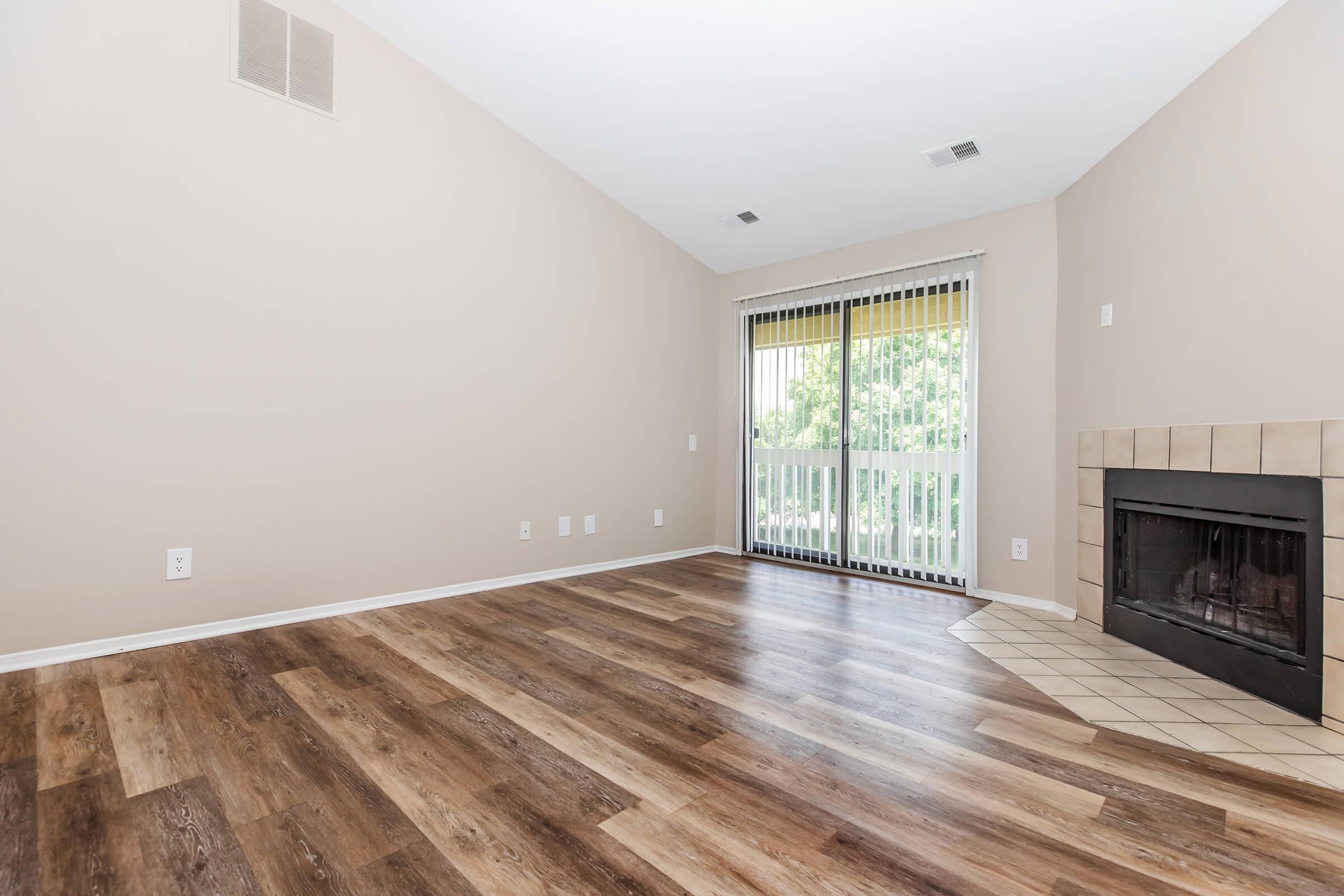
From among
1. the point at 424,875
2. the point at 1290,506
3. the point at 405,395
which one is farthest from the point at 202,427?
the point at 1290,506

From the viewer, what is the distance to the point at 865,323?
13.9ft

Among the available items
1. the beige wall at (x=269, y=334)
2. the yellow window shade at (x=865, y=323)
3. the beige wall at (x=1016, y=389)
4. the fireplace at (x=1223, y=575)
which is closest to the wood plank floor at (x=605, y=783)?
the beige wall at (x=269, y=334)

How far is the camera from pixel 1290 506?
6.97 feet

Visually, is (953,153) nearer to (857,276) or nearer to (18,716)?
(857,276)

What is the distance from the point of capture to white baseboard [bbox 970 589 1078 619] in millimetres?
3272

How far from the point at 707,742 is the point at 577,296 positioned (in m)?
3.10

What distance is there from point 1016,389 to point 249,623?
4.12 metres

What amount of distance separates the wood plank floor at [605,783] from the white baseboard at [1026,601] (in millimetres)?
1019

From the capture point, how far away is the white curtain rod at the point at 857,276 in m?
3.76

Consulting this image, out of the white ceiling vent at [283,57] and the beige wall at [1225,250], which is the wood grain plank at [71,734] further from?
the beige wall at [1225,250]

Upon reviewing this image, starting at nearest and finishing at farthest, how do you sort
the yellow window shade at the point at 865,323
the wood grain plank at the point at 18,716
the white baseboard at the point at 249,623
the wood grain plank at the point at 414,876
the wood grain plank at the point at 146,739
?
the wood grain plank at the point at 414,876 < the wood grain plank at the point at 146,739 < the wood grain plank at the point at 18,716 < the white baseboard at the point at 249,623 < the yellow window shade at the point at 865,323

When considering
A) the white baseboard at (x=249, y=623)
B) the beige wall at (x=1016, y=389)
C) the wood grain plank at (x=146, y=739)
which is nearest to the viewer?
the wood grain plank at (x=146, y=739)

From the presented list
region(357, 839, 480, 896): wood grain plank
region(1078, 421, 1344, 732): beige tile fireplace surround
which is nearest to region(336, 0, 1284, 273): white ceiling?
region(1078, 421, 1344, 732): beige tile fireplace surround

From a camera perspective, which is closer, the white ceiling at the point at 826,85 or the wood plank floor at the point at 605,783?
the wood plank floor at the point at 605,783
